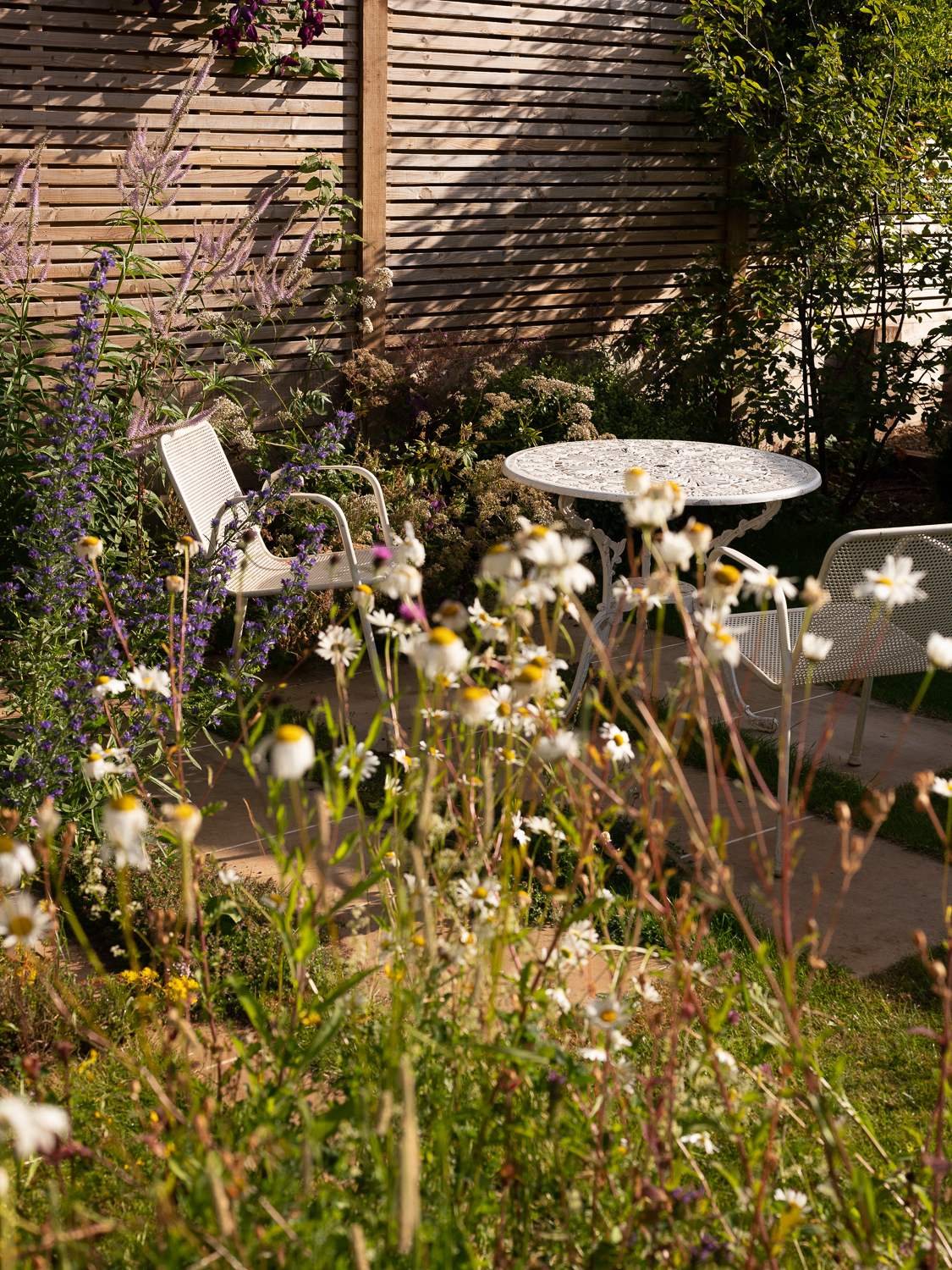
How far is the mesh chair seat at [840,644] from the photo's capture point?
2.98 meters

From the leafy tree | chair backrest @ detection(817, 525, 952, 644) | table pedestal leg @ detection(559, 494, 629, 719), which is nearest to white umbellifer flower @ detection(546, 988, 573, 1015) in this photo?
chair backrest @ detection(817, 525, 952, 644)

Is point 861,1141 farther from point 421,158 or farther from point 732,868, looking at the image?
point 421,158

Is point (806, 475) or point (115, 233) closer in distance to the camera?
point (806, 475)

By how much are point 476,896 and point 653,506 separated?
574 mm

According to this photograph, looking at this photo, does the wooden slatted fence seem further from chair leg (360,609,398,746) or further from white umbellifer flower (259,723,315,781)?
white umbellifer flower (259,723,315,781)

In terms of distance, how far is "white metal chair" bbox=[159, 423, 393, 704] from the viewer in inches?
141

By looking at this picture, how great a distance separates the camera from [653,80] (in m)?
6.23

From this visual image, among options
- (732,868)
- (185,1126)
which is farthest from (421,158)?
(185,1126)

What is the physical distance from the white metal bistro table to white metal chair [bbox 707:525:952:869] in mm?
236

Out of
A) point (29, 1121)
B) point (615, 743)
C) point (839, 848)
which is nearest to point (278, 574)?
point (839, 848)

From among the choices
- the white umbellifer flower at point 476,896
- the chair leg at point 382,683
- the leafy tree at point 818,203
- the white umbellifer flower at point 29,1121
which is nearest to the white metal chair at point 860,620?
the chair leg at point 382,683

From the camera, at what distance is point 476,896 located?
4.65ft

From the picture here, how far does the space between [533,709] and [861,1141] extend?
48.3 inches

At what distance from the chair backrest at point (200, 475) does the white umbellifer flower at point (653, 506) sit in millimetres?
2400
